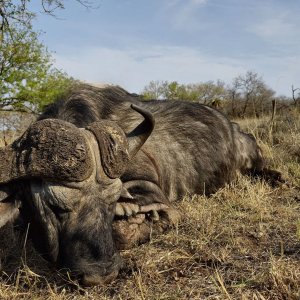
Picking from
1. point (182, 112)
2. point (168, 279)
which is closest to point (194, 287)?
point (168, 279)

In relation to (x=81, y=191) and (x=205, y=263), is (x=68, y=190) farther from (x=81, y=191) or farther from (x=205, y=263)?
(x=205, y=263)

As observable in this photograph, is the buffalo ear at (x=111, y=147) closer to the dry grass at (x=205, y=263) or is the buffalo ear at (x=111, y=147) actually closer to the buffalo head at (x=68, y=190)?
the buffalo head at (x=68, y=190)

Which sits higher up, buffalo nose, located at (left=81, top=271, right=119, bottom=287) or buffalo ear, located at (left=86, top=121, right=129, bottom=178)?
buffalo ear, located at (left=86, top=121, right=129, bottom=178)

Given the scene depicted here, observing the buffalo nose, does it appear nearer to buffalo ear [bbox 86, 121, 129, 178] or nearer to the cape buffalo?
the cape buffalo

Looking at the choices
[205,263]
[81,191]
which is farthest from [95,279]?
[205,263]

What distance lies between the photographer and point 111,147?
10.2ft

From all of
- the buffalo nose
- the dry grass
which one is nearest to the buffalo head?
the buffalo nose

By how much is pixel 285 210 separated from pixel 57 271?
7.74ft

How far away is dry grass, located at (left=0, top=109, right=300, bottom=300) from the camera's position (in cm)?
262

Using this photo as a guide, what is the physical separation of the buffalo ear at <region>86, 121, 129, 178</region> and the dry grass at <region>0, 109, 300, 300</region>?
0.64 metres

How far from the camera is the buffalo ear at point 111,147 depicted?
10.1ft

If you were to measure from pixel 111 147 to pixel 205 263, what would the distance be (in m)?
0.97

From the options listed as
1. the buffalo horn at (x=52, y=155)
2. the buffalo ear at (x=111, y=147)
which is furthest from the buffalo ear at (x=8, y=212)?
the buffalo ear at (x=111, y=147)

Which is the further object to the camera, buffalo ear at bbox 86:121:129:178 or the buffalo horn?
buffalo ear at bbox 86:121:129:178
